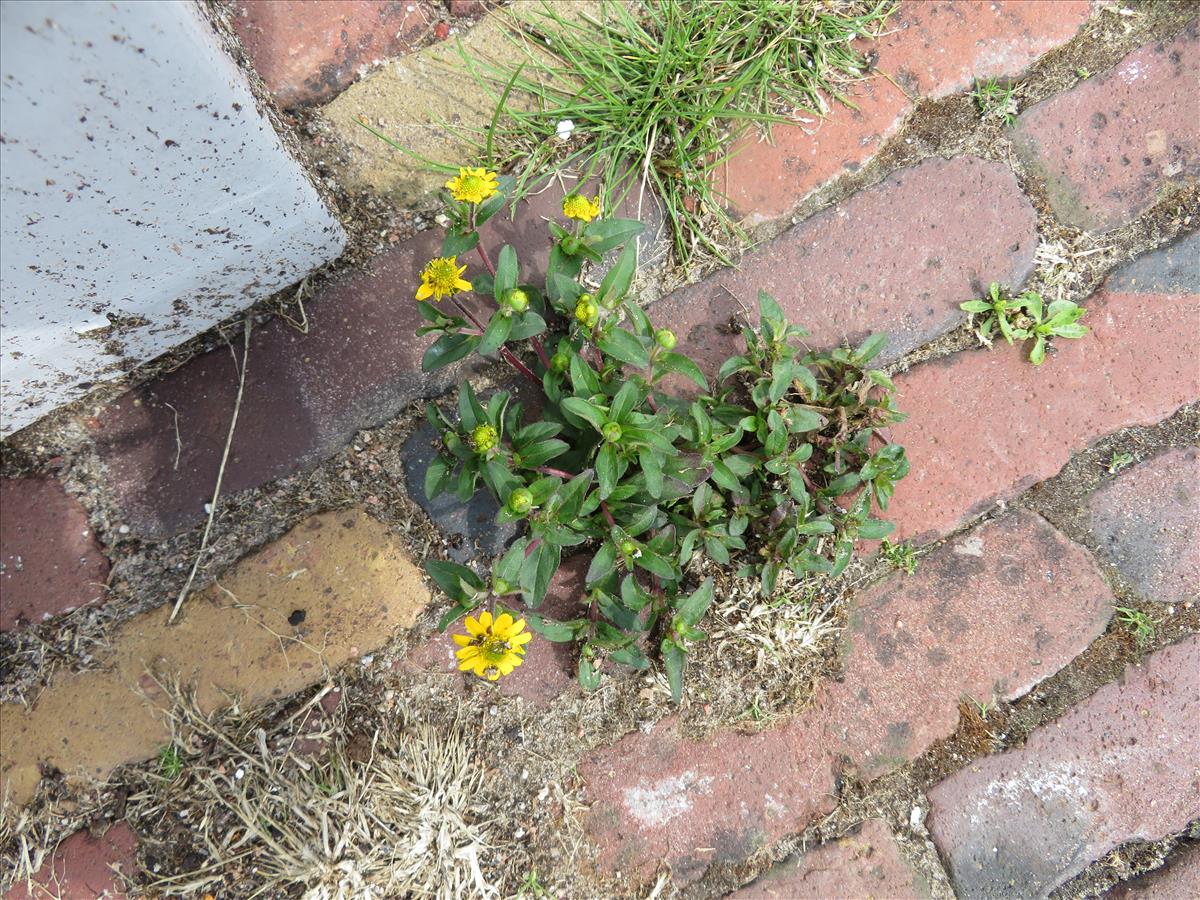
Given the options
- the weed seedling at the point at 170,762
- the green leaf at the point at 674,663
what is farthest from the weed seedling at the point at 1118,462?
the weed seedling at the point at 170,762

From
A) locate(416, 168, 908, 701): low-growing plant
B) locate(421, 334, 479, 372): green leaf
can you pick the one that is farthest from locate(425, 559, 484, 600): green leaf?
locate(421, 334, 479, 372): green leaf

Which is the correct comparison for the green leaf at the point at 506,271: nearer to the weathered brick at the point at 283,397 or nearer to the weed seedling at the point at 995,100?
the weathered brick at the point at 283,397

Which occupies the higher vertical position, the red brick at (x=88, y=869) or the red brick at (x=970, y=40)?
the red brick at (x=970, y=40)

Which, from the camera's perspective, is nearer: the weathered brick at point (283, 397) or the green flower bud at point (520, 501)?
the green flower bud at point (520, 501)

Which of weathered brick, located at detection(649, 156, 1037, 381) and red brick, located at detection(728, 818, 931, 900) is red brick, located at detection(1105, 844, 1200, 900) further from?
weathered brick, located at detection(649, 156, 1037, 381)

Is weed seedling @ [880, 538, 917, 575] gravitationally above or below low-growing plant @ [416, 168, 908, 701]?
below

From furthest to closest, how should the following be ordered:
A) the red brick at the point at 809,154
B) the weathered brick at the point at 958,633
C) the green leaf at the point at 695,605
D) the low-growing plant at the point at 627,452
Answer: the red brick at the point at 809,154
the weathered brick at the point at 958,633
the green leaf at the point at 695,605
the low-growing plant at the point at 627,452
